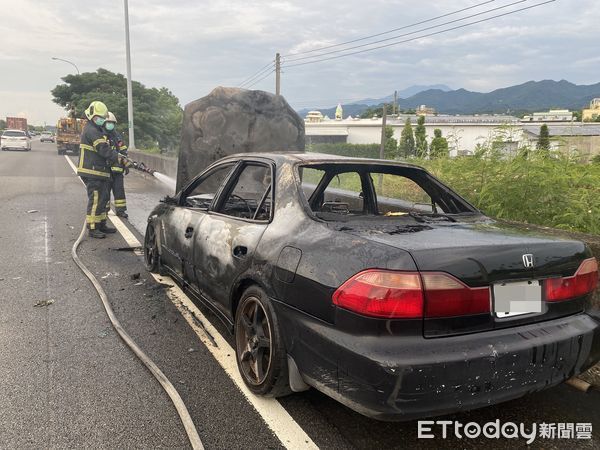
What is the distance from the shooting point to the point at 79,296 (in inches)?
179

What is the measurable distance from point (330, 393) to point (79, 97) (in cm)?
4885

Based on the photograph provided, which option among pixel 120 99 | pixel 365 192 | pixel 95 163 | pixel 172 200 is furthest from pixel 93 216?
pixel 120 99

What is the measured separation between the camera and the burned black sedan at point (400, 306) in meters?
2.03

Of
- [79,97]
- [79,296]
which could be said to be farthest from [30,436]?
[79,97]

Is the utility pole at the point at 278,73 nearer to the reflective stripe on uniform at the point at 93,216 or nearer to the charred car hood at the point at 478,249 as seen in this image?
the reflective stripe on uniform at the point at 93,216

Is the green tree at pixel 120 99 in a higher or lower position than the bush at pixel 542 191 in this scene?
higher

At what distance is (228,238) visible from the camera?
318 centimetres

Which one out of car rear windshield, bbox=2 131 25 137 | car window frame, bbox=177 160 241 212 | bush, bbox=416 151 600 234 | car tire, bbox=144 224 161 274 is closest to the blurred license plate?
car window frame, bbox=177 160 241 212

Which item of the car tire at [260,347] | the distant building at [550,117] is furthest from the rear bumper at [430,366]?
the distant building at [550,117]

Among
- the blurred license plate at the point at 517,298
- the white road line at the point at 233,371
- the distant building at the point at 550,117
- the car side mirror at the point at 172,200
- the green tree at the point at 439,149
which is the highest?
the distant building at the point at 550,117

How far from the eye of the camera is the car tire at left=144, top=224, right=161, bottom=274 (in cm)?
512

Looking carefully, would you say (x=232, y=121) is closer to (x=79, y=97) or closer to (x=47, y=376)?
(x=47, y=376)

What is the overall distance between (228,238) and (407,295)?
1.51 m

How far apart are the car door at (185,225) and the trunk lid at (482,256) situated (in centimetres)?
170
